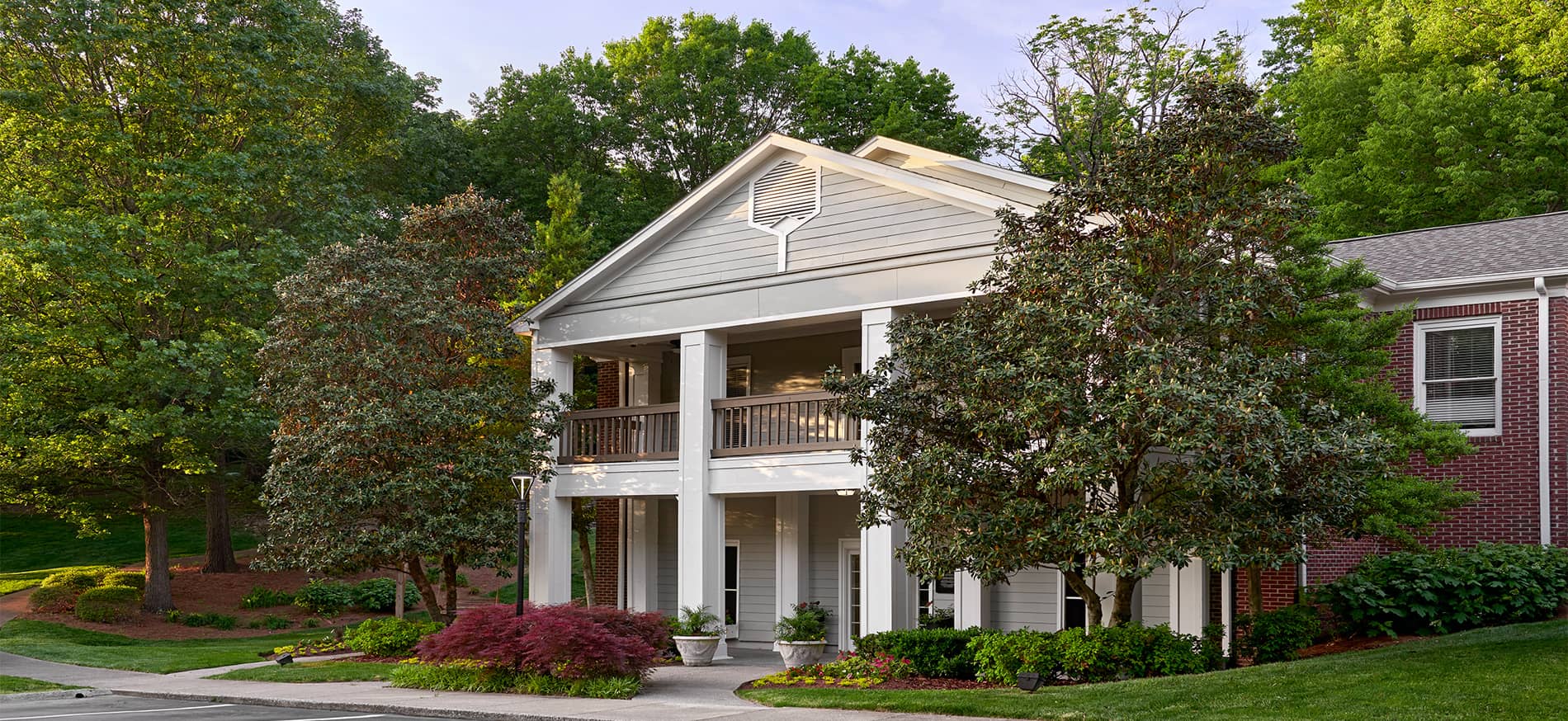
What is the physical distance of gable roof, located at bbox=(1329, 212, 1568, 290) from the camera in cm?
1864

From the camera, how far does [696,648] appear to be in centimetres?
1989

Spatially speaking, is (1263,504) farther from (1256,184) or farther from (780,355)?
(780,355)

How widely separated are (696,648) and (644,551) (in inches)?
216

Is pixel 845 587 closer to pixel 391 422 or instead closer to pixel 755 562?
pixel 755 562

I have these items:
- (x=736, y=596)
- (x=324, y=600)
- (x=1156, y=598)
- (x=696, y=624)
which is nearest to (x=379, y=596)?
(x=324, y=600)

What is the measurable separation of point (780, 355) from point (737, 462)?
405 cm

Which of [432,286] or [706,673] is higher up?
[432,286]

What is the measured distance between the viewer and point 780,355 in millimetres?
24188

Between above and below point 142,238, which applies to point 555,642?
below

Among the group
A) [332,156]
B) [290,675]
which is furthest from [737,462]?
[332,156]

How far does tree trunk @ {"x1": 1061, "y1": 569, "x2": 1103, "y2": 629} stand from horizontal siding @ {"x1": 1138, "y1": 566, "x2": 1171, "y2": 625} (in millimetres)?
3836

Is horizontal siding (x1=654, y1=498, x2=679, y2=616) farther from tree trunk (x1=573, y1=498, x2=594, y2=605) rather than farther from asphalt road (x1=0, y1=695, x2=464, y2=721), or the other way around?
asphalt road (x1=0, y1=695, x2=464, y2=721)

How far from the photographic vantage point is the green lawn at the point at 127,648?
23281 millimetres

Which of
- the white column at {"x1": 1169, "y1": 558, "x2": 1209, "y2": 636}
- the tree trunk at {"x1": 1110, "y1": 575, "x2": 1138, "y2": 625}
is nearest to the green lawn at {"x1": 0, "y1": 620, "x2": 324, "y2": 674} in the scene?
the tree trunk at {"x1": 1110, "y1": 575, "x2": 1138, "y2": 625}
